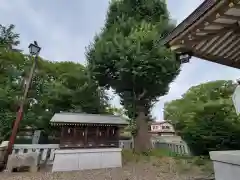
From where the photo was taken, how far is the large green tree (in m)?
9.47

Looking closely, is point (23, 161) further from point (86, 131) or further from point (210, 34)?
point (210, 34)

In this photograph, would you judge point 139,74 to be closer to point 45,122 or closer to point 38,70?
point 45,122

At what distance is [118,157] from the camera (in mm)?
7727

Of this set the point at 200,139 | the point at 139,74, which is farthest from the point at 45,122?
the point at 200,139

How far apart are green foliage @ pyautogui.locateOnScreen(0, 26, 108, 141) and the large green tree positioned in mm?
1651

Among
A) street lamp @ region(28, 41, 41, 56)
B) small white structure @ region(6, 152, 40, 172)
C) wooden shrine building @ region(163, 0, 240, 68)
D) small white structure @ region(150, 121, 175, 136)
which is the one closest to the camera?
wooden shrine building @ region(163, 0, 240, 68)

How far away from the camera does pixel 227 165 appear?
7.08 feet

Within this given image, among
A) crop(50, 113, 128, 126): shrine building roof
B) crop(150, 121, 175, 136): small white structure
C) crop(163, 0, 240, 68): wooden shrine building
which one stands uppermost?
crop(150, 121, 175, 136): small white structure

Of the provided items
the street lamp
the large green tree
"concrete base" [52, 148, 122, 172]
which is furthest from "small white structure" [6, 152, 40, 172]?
the large green tree

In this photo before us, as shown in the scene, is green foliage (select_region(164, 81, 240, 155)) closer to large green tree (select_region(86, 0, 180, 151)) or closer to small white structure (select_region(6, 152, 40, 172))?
large green tree (select_region(86, 0, 180, 151))

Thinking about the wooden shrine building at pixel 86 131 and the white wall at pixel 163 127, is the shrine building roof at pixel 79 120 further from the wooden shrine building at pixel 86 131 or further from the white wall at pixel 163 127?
the white wall at pixel 163 127

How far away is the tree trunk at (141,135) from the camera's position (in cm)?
1051

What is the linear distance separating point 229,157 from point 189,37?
1.75 metres

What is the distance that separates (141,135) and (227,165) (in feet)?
29.3
